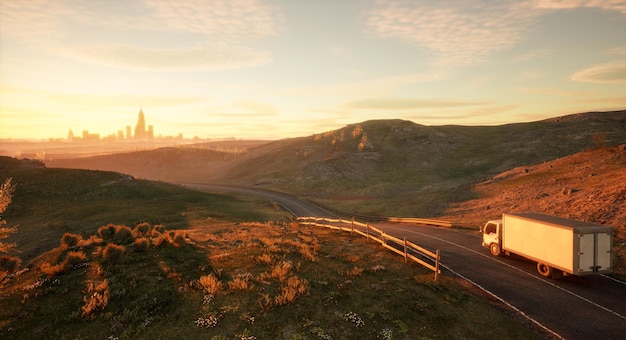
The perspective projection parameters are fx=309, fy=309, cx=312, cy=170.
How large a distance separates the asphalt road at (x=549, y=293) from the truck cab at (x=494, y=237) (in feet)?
1.63

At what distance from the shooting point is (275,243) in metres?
22.0

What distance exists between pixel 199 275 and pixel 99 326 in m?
4.80

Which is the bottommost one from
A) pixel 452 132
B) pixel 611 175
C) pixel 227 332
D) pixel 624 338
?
pixel 624 338

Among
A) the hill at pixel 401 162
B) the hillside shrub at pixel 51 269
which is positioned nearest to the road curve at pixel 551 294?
the hillside shrub at pixel 51 269

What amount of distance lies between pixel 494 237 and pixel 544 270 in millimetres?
3864

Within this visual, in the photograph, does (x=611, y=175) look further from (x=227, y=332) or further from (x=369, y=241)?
(x=227, y=332)

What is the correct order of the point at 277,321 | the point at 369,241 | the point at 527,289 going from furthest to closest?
1. the point at 369,241
2. the point at 527,289
3. the point at 277,321

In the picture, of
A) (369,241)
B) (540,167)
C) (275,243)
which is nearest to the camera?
(275,243)

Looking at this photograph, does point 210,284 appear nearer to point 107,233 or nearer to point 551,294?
point 107,233

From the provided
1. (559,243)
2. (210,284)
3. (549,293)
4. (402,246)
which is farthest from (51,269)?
(559,243)

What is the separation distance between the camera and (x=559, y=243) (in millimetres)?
15992

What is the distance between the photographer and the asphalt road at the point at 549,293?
12570 millimetres

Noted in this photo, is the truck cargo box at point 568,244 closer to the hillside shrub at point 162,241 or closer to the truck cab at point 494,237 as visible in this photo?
the truck cab at point 494,237

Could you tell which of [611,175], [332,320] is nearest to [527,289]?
[332,320]
